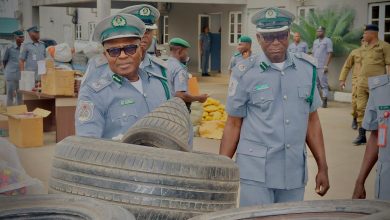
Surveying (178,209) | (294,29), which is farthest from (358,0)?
(178,209)

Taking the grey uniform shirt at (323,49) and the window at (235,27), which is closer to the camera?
Answer: the grey uniform shirt at (323,49)

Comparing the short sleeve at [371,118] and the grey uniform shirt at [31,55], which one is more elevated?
the short sleeve at [371,118]

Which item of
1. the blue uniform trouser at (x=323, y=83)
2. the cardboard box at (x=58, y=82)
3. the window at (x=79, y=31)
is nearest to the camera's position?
the cardboard box at (x=58, y=82)

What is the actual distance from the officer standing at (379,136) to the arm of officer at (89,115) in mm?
1612

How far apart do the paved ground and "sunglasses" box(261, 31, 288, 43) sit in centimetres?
260

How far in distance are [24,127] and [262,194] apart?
6076 mm

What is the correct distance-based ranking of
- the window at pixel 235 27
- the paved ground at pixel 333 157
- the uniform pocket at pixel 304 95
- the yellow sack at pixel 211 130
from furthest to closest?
the window at pixel 235 27 < the yellow sack at pixel 211 130 < the paved ground at pixel 333 157 < the uniform pocket at pixel 304 95

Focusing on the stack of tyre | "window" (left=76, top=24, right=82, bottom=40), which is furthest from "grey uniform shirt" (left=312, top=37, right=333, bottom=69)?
"window" (left=76, top=24, right=82, bottom=40)

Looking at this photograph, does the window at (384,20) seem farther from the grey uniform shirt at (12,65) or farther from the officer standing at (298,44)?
the grey uniform shirt at (12,65)

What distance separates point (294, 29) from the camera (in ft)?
55.0

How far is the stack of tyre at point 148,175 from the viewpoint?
8.36 feet

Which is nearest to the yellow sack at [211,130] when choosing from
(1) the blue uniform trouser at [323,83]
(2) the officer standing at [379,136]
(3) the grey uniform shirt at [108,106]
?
(1) the blue uniform trouser at [323,83]

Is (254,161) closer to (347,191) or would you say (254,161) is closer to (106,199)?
(106,199)

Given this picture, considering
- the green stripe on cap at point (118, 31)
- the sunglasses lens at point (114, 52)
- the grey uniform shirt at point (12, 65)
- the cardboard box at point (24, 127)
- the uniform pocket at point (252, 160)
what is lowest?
the cardboard box at point (24, 127)
